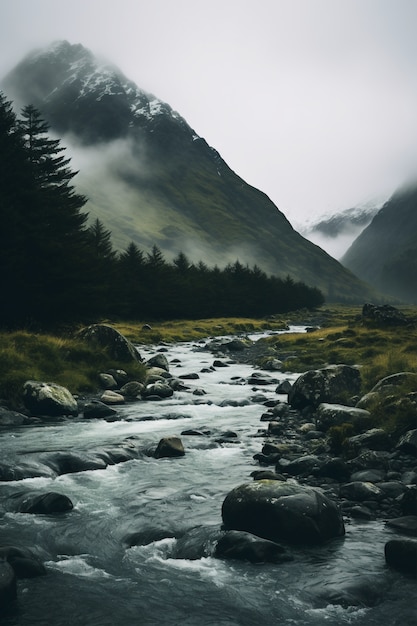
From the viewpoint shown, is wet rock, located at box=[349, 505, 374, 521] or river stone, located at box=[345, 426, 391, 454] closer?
wet rock, located at box=[349, 505, 374, 521]

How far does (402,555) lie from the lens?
773cm

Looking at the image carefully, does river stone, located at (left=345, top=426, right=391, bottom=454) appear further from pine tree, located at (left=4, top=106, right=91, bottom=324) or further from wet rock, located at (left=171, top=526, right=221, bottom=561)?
pine tree, located at (left=4, top=106, right=91, bottom=324)

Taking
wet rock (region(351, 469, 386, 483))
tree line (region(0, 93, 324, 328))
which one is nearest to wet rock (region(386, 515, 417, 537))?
wet rock (region(351, 469, 386, 483))

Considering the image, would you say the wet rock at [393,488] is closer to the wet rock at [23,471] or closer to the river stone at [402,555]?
the river stone at [402,555]

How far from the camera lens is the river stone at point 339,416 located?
48.8 ft

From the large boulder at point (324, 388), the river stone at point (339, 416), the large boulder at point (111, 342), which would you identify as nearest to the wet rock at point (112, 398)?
the large boulder at point (111, 342)

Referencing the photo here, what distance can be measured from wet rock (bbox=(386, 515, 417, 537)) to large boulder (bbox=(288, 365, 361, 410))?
990cm

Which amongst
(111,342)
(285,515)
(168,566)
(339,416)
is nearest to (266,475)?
(285,515)

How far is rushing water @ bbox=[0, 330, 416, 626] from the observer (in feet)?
22.0

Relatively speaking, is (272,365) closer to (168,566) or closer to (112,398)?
(112,398)

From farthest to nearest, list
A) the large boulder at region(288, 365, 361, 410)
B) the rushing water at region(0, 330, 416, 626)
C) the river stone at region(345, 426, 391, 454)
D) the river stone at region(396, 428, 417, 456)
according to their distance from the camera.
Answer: the large boulder at region(288, 365, 361, 410) → the river stone at region(345, 426, 391, 454) → the river stone at region(396, 428, 417, 456) → the rushing water at region(0, 330, 416, 626)

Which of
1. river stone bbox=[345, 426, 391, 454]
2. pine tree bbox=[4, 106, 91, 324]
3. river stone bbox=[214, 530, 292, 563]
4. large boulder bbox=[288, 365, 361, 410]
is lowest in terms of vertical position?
river stone bbox=[214, 530, 292, 563]

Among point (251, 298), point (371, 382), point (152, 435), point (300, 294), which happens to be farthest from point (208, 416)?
point (300, 294)

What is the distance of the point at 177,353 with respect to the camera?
138 ft
